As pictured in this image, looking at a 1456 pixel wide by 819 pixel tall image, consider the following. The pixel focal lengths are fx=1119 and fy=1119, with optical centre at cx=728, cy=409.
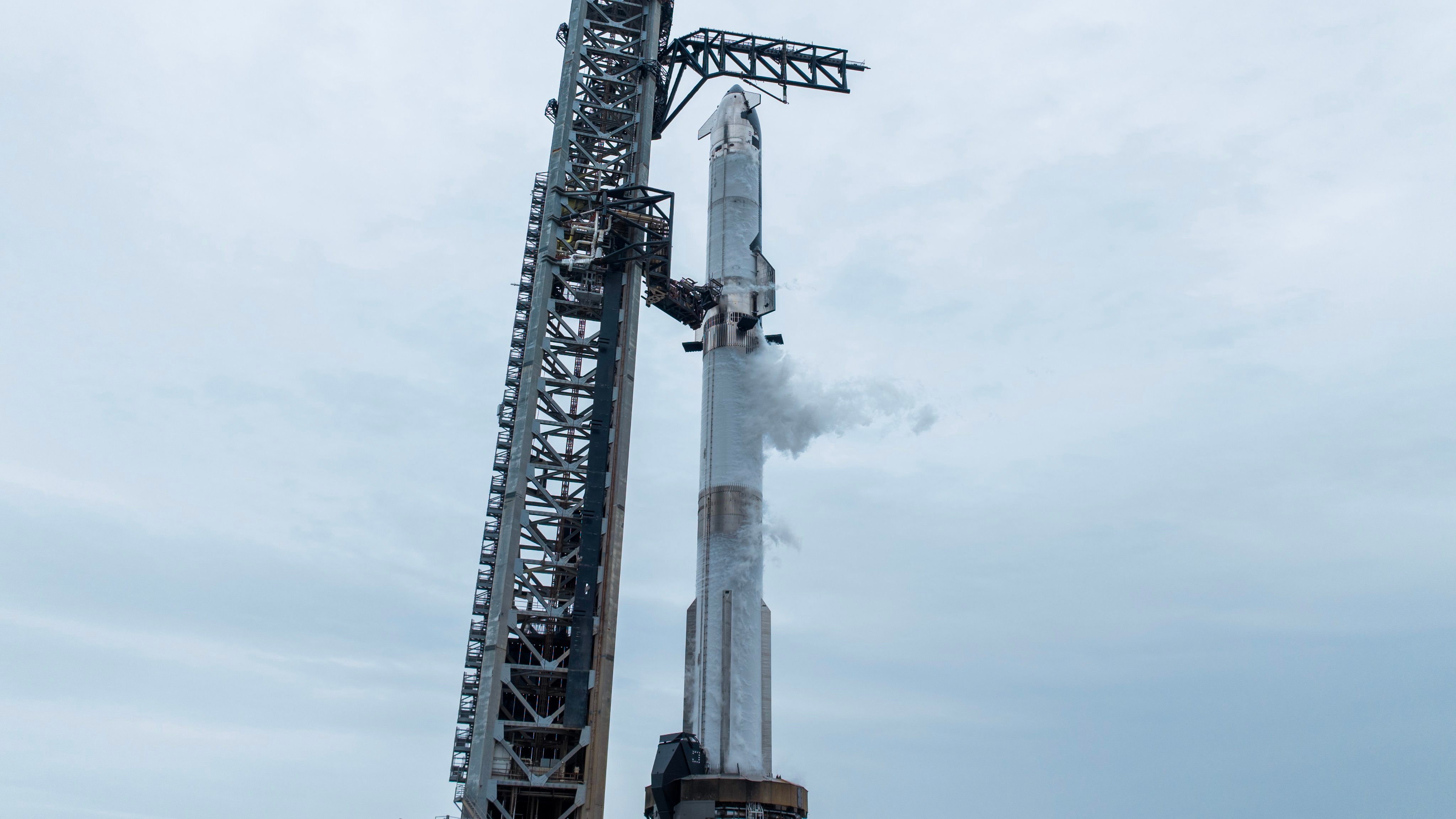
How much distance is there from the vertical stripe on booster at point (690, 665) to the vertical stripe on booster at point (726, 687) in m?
1.43

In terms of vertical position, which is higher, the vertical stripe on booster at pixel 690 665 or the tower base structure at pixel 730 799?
the vertical stripe on booster at pixel 690 665

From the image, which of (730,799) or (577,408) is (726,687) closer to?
(730,799)

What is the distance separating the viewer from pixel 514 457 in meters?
55.1

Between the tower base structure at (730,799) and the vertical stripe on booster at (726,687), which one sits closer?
the tower base structure at (730,799)

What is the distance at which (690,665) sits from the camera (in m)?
49.9

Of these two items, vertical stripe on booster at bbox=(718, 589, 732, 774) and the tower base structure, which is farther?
vertical stripe on booster at bbox=(718, 589, 732, 774)

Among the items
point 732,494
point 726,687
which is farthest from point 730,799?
point 732,494

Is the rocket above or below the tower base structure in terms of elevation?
above

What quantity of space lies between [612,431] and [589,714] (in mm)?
14042

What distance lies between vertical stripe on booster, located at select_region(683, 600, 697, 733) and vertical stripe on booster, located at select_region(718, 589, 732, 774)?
4.68 ft

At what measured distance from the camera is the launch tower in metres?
51.5

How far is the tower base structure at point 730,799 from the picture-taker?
45344mm

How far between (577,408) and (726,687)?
17394 millimetres

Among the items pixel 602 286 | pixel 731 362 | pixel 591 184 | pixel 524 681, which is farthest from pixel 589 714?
pixel 591 184
